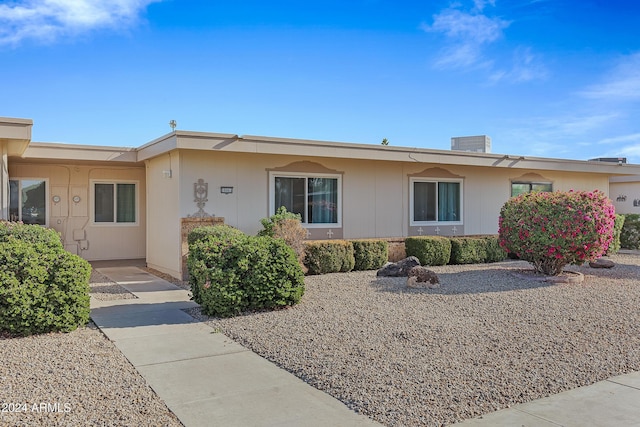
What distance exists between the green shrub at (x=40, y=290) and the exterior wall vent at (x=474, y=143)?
1400cm

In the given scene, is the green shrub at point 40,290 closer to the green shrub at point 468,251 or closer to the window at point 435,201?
the green shrub at point 468,251

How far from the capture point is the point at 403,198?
13.9m

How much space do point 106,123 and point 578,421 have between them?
1556 cm

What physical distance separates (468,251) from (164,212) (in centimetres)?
753

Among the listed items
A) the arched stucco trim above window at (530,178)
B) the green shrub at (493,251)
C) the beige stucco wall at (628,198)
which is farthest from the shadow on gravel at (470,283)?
the beige stucco wall at (628,198)

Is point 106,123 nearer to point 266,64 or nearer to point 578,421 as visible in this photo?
point 266,64

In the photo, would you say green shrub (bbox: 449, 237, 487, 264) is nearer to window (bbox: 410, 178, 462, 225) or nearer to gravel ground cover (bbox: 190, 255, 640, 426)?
window (bbox: 410, 178, 462, 225)

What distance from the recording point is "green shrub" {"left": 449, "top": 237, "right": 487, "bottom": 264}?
42.8ft

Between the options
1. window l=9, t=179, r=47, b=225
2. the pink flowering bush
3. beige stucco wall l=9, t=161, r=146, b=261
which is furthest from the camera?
beige stucco wall l=9, t=161, r=146, b=261

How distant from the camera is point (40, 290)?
6070 mm

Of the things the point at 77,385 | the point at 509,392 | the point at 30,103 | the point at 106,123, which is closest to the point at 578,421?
the point at 509,392

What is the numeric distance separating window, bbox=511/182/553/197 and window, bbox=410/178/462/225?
2.22 metres

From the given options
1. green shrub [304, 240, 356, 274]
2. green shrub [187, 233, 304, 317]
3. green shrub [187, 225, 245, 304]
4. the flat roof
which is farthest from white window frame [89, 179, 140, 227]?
green shrub [187, 233, 304, 317]

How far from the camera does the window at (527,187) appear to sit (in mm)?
15969
